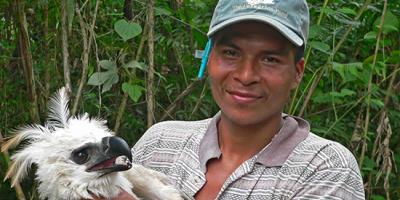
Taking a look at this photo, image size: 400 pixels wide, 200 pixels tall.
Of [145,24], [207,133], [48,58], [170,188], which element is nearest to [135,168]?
[170,188]

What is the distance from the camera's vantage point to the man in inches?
113

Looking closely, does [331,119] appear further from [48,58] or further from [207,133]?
[207,133]

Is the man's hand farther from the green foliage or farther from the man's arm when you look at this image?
the green foliage

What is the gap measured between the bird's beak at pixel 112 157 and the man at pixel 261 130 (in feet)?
1.19

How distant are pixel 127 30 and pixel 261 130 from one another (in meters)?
1.63

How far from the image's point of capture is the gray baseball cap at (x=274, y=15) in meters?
2.89

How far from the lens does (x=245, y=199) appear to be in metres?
2.89

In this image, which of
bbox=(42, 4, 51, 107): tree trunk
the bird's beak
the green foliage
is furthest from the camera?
bbox=(42, 4, 51, 107): tree trunk

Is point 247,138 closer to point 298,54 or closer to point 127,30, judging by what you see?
point 298,54

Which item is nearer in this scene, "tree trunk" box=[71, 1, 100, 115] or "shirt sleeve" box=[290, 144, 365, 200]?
"shirt sleeve" box=[290, 144, 365, 200]

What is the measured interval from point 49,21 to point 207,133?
258 centimetres

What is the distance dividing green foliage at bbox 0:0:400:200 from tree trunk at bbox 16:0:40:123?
15 cm

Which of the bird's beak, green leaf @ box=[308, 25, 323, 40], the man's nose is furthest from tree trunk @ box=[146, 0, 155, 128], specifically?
the bird's beak

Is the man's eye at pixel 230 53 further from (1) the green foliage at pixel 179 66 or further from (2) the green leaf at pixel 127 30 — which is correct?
(1) the green foliage at pixel 179 66
